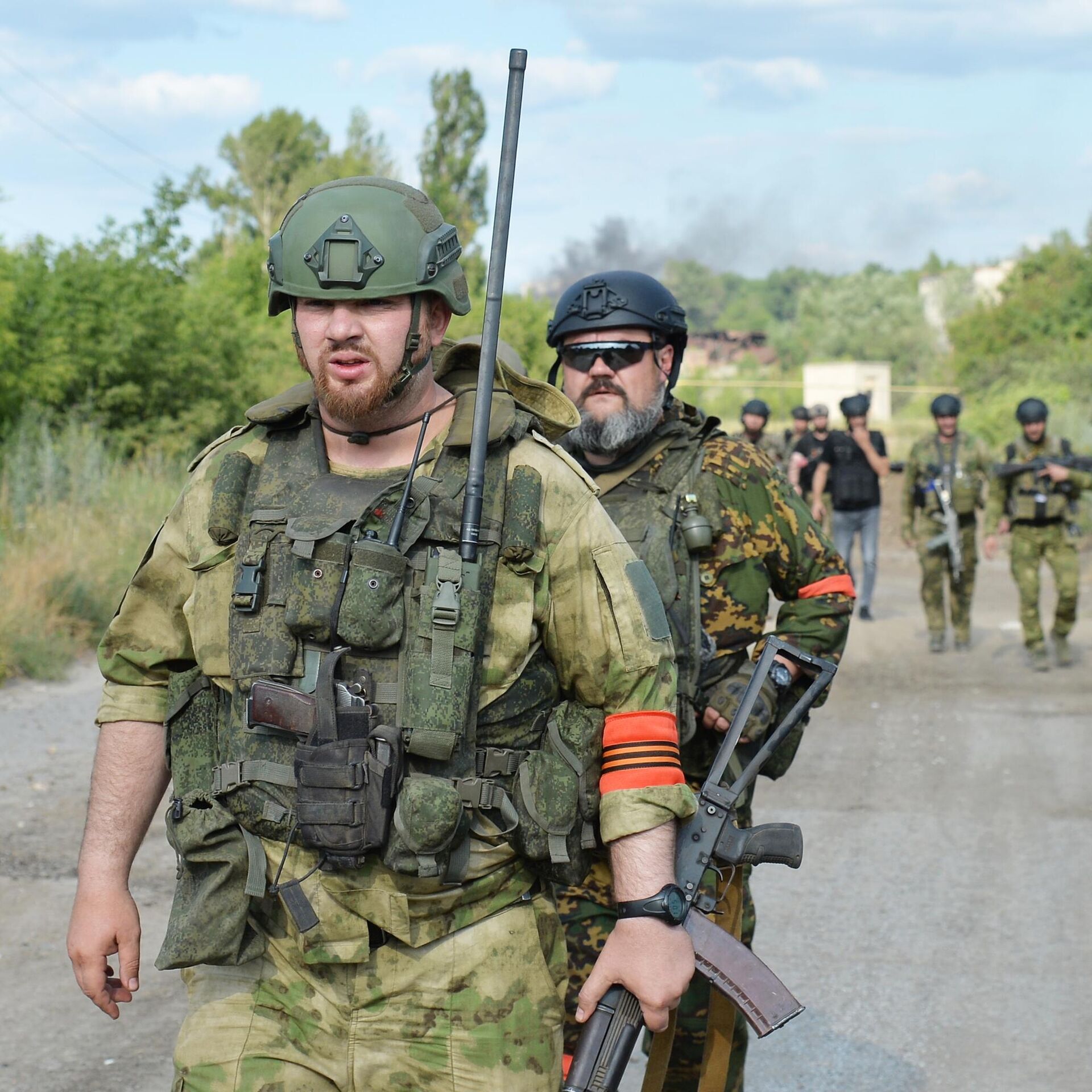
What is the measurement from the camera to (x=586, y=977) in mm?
3723

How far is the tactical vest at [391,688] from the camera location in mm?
2572

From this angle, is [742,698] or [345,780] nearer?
[345,780]

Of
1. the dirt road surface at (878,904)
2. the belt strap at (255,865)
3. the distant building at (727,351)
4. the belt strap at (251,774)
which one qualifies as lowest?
the dirt road surface at (878,904)

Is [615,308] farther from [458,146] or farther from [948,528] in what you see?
[458,146]

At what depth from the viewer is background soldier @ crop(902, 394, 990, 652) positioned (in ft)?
42.2

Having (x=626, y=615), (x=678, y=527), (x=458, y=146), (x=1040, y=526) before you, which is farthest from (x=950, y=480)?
(x=458, y=146)

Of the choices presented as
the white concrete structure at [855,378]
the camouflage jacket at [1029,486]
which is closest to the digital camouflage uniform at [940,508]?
the camouflage jacket at [1029,486]

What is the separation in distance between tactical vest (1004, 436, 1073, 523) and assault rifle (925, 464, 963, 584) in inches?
20.1

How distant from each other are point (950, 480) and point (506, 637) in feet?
35.6

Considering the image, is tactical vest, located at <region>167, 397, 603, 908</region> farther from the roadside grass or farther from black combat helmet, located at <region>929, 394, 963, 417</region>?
black combat helmet, located at <region>929, 394, 963, 417</region>

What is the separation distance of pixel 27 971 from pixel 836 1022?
267 cm

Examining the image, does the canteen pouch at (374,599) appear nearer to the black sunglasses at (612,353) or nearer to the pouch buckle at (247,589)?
the pouch buckle at (247,589)

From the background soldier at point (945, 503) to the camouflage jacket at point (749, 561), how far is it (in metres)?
8.75

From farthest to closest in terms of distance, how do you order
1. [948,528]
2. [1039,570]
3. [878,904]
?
1. [948,528]
2. [1039,570]
3. [878,904]
